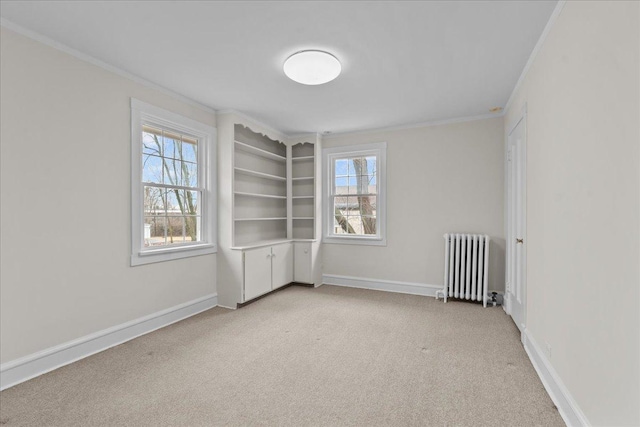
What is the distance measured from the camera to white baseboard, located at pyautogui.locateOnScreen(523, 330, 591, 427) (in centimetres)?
169

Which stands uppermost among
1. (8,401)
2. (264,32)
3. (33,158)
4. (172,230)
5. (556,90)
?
(264,32)

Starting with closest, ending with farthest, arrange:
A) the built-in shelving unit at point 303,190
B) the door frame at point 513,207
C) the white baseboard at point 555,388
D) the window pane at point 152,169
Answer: the white baseboard at point 555,388 < the door frame at point 513,207 < the window pane at point 152,169 < the built-in shelving unit at point 303,190

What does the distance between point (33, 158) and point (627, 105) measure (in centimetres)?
358

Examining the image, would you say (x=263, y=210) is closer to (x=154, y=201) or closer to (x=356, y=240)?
(x=356, y=240)

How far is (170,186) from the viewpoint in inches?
138

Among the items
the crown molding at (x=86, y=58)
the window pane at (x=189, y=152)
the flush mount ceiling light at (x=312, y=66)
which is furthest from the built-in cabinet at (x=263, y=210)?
the flush mount ceiling light at (x=312, y=66)

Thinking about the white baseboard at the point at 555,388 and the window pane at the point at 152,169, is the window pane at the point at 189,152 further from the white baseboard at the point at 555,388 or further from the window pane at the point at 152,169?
the white baseboard at the point at 555,388

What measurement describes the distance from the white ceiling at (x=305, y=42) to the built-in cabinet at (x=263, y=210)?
1000 mm

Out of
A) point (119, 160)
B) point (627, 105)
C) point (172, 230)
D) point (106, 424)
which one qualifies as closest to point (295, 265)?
point (172, 230)

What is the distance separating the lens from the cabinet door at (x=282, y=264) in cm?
469

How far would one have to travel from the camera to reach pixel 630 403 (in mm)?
1245

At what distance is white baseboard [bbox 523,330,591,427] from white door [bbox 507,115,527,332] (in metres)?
0.39

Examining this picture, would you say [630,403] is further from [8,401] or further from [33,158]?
[33,158]

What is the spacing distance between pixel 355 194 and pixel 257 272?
6.71 ft
